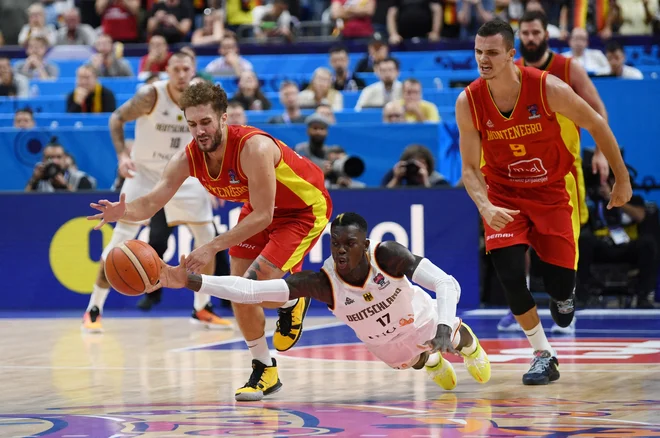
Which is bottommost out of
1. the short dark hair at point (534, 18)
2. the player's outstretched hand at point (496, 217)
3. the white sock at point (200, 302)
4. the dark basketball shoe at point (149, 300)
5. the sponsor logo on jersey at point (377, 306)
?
the dark basketball shoe at point (149, 300)

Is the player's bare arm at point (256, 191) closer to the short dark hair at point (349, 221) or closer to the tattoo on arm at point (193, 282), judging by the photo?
the tattoo on arm at point (193, 282)

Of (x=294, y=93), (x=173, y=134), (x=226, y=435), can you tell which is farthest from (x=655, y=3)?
(x=226, y=435)

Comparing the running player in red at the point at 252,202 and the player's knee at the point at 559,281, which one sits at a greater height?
the running player in red at the point at 252,202

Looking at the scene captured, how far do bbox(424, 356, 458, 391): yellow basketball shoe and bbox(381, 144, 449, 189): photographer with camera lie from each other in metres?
5.22

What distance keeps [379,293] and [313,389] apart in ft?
2.90

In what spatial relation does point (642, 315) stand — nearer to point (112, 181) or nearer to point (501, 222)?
point (501, 222)

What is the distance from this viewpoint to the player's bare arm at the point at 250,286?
232 inches

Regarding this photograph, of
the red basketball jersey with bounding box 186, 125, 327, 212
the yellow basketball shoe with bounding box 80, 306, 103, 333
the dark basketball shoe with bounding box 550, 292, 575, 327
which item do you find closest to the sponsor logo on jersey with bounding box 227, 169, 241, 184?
the red basketball jersey with bounding box 186, 125, 327, 212

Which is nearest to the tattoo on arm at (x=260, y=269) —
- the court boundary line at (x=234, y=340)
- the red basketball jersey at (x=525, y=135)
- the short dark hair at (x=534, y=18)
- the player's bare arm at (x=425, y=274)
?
the player's bare arm at (x=425, y=274)

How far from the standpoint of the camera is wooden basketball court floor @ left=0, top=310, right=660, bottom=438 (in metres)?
5.38

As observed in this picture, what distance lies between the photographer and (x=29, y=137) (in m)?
12.8

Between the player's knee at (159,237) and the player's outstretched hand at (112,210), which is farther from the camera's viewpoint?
the player's knee at (159,237)

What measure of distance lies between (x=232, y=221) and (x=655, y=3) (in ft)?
22.7

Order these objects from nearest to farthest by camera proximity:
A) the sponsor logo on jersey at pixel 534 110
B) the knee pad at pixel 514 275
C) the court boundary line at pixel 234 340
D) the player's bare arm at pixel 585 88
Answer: the sponsor logo on jersey at pixel 534 110 → the knee pad at pixel 514 275 → the player's bare arm at pixel 585 88 → the court boundary line at pixel 234 340
